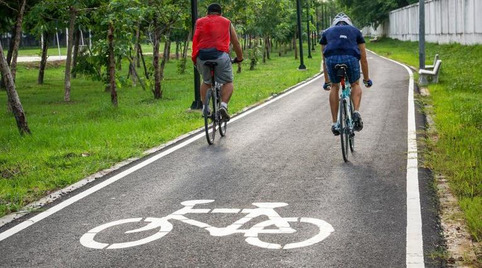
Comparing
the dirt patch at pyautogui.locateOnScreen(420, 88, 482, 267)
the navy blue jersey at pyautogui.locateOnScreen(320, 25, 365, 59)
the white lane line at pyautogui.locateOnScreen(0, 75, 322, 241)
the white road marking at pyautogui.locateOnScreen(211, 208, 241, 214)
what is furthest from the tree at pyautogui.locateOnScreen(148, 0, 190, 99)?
the dirt patch at pyautogui.locateOnScreen(420, 88, 482, 267)

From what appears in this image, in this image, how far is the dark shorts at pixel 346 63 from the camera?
919cm

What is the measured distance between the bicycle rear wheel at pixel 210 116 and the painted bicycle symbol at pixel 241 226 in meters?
4.10

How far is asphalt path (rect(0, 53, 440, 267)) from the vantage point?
17.7 ft

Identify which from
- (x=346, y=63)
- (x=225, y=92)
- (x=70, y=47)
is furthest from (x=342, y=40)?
(x=70, y=47)

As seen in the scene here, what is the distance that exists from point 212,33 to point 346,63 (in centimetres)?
246

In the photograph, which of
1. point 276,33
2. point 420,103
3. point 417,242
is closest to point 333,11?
point 276,33

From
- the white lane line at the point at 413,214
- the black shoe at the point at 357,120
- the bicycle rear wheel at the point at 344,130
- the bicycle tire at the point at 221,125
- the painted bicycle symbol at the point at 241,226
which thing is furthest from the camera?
the bicycle tire at the point at 221,125

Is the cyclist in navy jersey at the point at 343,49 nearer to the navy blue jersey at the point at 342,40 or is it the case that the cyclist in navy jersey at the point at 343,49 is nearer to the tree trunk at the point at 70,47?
the navy blue jersey at the point at 342,40

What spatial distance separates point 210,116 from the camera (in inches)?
439

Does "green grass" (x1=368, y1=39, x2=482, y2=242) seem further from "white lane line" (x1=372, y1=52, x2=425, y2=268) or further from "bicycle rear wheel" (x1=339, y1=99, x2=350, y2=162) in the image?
"bicycle rear wheel" (x1=339, y1=99, x2=350, y2=162)

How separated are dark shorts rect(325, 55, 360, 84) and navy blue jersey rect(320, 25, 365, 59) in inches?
2.2

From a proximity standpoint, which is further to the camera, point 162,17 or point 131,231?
point 162,17

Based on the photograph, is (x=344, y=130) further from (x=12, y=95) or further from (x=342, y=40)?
(x=12, y=95)

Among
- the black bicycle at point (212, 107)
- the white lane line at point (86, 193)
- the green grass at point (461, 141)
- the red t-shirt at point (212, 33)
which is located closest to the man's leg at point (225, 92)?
the black bicycle at point (212, 107)
